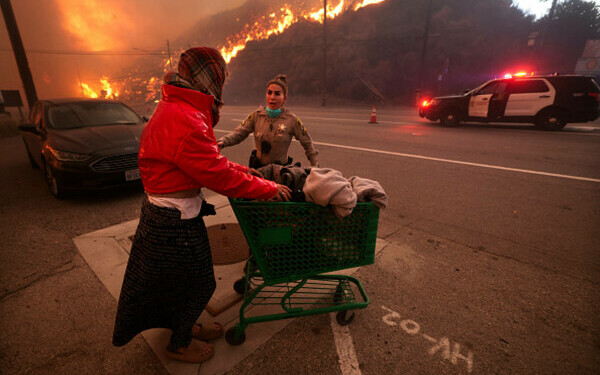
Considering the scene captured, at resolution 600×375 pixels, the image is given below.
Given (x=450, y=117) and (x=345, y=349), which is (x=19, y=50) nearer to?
(x=345, y=349)

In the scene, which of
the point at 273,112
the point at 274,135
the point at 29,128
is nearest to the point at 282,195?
the point at 274,135

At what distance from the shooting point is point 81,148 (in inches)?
180

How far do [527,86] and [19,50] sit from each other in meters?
17.6

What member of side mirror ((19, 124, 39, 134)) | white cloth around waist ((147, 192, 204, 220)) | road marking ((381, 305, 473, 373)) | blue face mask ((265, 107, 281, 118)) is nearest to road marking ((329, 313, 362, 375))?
road marking ((381, 305, 473, 373))

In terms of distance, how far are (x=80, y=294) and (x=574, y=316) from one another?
416 cm

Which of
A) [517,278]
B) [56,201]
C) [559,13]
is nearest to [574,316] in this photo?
[517,278]

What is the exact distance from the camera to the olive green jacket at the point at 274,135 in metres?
3.20

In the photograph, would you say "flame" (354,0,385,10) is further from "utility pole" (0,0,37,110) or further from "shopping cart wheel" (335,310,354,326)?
"shopping cart wheel" (335,310,354,326)

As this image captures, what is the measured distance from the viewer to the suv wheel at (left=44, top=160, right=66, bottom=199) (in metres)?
4.59

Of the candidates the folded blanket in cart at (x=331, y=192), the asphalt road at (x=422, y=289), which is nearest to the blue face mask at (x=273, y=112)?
the folded blanket in cart at (x=331, y=192)

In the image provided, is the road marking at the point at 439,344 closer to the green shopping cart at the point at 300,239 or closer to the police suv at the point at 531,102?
the green shopping cart at the point at 300,239

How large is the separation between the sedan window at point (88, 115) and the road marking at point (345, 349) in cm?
572

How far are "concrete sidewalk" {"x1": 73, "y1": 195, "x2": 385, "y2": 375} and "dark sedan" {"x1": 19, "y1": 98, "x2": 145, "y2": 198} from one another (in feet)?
4.20

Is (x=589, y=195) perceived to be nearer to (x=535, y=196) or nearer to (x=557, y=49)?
(x=535, y=196)
